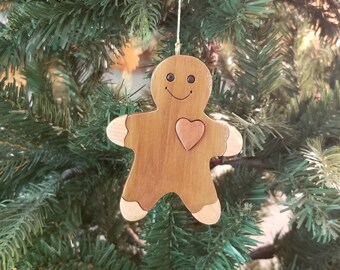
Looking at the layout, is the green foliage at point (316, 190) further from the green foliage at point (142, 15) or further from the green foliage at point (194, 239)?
the green foliage at point (142, 15)

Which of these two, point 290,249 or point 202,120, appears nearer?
point 202,120

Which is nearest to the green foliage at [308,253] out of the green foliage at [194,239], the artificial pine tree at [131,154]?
the artificial pine tree at [131,154]

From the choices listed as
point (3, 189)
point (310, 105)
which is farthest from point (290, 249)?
point (3, 189)

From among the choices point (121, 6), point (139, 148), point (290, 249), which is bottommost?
point (290, 249)

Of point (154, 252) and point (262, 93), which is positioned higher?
point (262, 93)

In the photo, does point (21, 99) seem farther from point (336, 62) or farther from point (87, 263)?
point (336, 62)

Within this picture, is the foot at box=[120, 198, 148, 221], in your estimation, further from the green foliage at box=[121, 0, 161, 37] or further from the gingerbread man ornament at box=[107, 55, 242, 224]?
the green foliage at box=[121, 0, 161, 37]

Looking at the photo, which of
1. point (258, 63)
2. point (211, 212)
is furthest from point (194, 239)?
point (258, 63)
